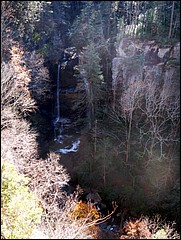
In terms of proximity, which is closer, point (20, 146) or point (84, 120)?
point (20, 146)

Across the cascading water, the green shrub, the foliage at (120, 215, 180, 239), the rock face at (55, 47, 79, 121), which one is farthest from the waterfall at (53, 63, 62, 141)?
the green shrub

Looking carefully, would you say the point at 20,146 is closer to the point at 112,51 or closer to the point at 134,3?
the point at 112,51

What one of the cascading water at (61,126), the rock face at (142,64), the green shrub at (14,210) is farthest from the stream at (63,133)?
the green shrub at (14,210)

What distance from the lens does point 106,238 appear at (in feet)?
45.7

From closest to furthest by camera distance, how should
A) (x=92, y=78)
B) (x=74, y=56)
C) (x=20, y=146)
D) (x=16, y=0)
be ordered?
1. (x=20, y=146)
2. (x=92, y=78)
3. (x=16, y=0)
4. (x=74, y=56)

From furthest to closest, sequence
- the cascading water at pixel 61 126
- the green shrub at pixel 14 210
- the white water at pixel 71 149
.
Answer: the cascading water at pixel 61 126, the white water at pixel 71 149, the green shrub at pixel 14 210

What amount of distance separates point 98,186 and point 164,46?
1225 centimetres

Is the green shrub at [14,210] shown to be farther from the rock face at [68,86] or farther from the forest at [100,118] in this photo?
the rock face at [68,86]

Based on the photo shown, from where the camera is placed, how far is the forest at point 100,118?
13500mm

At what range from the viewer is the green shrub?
765 cm

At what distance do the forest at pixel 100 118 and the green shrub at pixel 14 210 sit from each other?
1.05m

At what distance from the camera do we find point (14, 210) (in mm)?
7828

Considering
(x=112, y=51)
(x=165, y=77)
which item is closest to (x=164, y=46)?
(x=165, y=77)

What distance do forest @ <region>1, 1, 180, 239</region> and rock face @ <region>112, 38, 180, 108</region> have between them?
0.28ft
